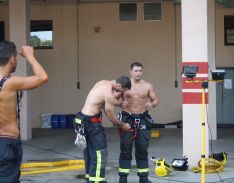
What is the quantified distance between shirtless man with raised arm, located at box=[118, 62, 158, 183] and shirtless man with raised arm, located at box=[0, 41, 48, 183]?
3455 mm

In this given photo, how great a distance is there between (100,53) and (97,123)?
413 inches

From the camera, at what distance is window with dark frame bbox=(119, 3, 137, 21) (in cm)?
1756

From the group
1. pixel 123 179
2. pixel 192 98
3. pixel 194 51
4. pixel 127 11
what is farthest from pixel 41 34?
pixel 123 179

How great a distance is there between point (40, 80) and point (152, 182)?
426 centimetres

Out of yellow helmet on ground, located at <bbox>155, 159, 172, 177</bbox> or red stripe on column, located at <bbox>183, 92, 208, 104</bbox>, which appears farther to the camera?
red stripe on column, located at <bbox>183, 92, 208, 104</bbox>

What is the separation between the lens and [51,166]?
401 inches

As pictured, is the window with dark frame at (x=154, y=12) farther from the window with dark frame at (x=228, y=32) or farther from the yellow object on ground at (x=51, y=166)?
the yellow object on ground at (x=51, y=166)

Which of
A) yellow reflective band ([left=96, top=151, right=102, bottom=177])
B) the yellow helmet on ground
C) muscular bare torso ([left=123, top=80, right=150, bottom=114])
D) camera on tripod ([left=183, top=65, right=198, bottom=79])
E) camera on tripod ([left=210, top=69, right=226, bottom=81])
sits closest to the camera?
yellow reflective band ([left=96, top=151, right=102, bottom=177])

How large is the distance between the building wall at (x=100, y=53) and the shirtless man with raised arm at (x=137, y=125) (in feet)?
30.0

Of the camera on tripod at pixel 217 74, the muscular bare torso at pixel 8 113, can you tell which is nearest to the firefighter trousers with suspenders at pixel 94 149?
the camera on tripod at pixel 217 74

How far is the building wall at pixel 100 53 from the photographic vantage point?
17.5m

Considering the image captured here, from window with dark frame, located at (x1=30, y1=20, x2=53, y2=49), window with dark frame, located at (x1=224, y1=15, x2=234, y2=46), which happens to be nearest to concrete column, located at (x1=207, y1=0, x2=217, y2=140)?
window with dark frame, located at (x1=224, y1=15, x2=234, y2=46)

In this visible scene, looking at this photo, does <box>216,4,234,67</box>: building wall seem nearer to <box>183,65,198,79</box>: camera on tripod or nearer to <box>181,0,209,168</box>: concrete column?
<box>181,0,209,168</box>: concrete column

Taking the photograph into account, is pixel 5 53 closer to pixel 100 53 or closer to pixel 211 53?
pixel 211 53
